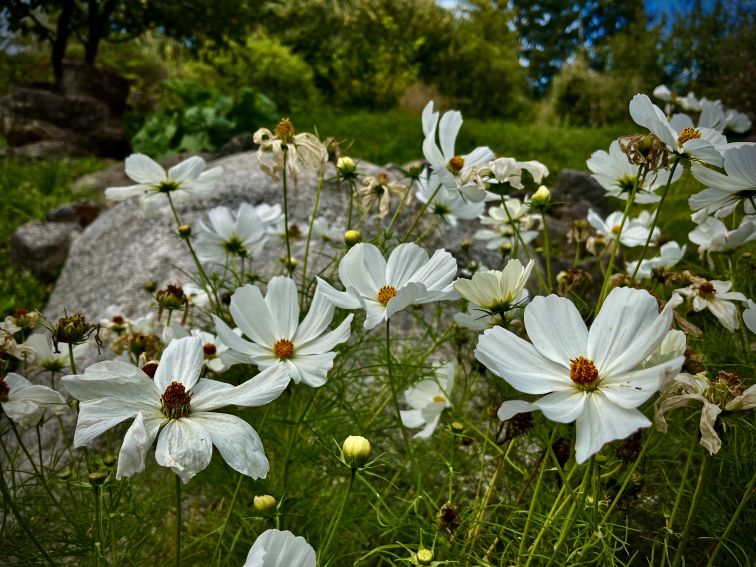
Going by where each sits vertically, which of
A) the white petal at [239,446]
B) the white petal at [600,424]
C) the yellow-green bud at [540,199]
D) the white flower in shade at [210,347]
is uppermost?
the yellow-green bud at [540,199]

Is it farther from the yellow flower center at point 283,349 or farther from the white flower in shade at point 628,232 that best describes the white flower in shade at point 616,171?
the yellow flower center at point 283,349

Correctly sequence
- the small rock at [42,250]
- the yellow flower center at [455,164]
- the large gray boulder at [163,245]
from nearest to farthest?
the yellow flower center at [455,164] → the large gray boulder at [163,245] → the small rock at [42,250]

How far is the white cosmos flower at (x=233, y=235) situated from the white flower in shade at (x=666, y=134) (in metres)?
0.68

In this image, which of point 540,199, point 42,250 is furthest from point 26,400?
point 42,250

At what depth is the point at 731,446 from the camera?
2.70ft

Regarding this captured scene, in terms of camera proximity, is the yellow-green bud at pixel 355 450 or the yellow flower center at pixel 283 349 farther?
the yellow flower center at pixel 283 349

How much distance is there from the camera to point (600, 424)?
0.43m

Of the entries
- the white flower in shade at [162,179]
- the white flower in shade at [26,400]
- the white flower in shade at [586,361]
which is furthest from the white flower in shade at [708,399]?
the white flower in shade at [162,179]

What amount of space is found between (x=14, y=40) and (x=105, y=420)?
208 inches

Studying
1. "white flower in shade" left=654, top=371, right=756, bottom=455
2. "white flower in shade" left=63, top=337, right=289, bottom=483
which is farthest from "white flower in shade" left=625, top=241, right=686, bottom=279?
"white flower in shade" left=63, top=337, right=289, bottom=483

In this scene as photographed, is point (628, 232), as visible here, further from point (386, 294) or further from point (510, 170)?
point (386, 294)

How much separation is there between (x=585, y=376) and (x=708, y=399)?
0.13m

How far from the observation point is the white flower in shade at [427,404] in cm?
100

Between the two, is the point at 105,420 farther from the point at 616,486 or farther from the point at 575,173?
the point at 575,173
